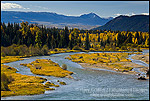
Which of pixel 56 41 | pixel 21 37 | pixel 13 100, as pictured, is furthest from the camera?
pixel 56 41

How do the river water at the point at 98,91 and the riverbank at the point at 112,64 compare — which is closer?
the river water at the point at 98,91

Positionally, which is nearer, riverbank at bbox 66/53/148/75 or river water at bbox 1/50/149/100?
river water at bbox 1/50/149/100

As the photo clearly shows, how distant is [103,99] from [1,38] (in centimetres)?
11931

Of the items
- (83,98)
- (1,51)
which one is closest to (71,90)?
(83,98)

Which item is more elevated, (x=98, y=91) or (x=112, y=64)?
(x=98, y=91)

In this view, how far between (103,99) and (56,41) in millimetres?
133410

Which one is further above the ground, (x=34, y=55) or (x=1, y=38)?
(x=1, y=38)

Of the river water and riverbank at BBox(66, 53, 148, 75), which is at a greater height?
the river water

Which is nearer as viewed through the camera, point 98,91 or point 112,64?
point 98,91

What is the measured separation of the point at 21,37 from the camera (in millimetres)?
156750

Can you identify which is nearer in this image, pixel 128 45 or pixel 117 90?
pixel 117 90

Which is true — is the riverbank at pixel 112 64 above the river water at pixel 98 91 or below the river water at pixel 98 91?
below

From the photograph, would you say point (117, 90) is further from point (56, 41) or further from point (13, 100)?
point (56, 41)

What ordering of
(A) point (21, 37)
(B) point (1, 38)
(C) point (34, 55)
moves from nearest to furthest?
(C) point (34, 55) → (B) point (1, 38) → (A) point (21, 37)
